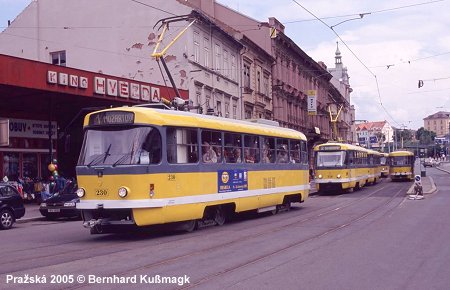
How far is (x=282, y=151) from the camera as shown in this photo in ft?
67.5

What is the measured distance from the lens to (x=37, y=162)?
99.8ft

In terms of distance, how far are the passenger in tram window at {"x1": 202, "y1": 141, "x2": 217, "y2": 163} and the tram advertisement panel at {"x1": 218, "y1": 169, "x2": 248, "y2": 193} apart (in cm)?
49

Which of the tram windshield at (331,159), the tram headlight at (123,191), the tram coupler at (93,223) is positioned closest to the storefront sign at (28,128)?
the tram windshield at (331,159)

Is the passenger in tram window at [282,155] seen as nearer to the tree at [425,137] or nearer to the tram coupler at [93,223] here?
the tram coupler at [93,223]

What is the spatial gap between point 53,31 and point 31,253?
2900 centimetres

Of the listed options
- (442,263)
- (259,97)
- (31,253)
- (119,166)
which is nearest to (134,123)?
(119,166)

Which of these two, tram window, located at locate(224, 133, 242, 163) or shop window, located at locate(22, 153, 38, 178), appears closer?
tram window, located at locate(224, 133, 242, 163)

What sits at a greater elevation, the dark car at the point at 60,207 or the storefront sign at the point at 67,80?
the storefront sign at the point at 67,80

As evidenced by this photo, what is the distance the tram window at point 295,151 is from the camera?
70.7 feet

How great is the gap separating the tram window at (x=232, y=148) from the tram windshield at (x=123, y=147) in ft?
10.8

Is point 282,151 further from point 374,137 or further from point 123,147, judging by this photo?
point 374,137

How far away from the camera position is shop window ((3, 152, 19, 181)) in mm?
28125

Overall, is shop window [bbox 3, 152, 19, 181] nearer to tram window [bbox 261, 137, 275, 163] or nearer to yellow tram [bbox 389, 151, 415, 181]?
tram window [bbox 261, 137, 275, 163]

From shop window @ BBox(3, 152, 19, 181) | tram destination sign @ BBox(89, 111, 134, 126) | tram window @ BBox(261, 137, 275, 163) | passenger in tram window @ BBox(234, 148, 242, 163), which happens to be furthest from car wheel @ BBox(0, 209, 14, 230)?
shop window @ BBox(3, 152, 19, 181)
